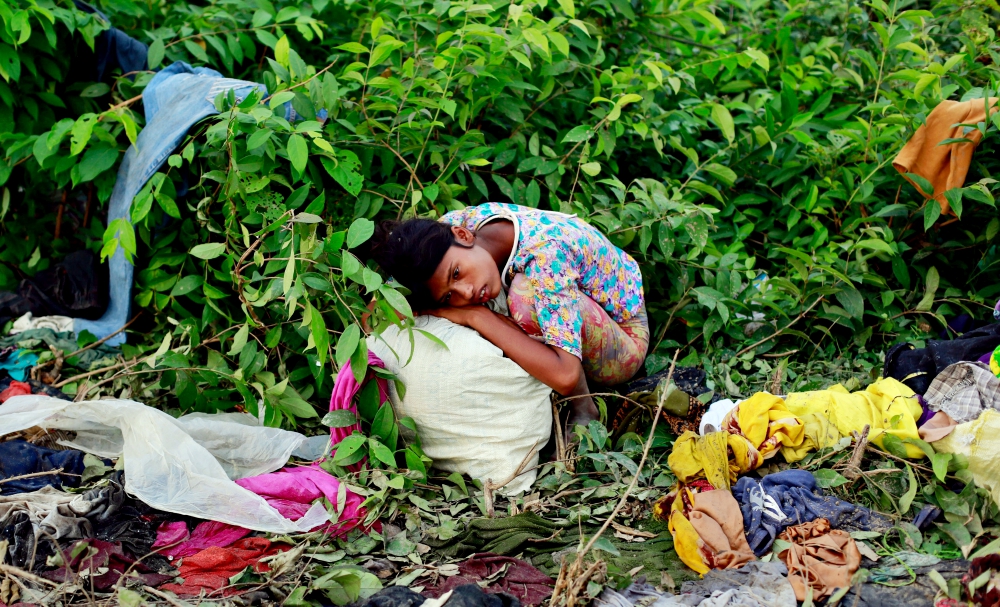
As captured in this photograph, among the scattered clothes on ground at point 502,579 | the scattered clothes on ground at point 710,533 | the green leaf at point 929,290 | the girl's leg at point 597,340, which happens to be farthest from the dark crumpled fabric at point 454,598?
the green leaf at point 929,290

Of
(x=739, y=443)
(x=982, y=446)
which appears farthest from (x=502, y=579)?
(x=982, y=446)

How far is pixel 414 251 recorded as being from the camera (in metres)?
2.28

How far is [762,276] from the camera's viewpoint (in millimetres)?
3277

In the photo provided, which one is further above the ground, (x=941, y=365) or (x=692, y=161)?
(x=692, y=161)

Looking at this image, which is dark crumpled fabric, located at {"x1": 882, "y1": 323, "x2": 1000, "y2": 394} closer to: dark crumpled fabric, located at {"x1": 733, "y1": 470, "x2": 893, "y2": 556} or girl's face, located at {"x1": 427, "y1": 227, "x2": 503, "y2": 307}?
dark crumpled fabric, located at {"x1": 733, "y1": 470, "x2": 893, "y2": 556}

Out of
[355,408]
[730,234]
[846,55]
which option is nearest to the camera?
[355,408]

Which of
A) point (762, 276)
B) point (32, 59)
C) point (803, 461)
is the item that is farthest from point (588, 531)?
point (32, 59)

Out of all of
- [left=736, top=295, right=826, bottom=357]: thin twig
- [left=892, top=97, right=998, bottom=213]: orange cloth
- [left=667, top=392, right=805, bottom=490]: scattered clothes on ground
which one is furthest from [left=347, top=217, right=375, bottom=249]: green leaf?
[left=892, top=97, right=998, bottom=213]: orange cloth

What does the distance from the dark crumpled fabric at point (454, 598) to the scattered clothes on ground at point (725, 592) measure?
214 millimetres

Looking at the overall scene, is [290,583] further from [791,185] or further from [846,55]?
[846,55]

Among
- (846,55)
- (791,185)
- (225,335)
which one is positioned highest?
(846,55)

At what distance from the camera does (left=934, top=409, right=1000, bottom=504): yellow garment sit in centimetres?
203

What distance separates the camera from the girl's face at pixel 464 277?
7.63 ft

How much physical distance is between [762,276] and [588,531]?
1.55 metres
